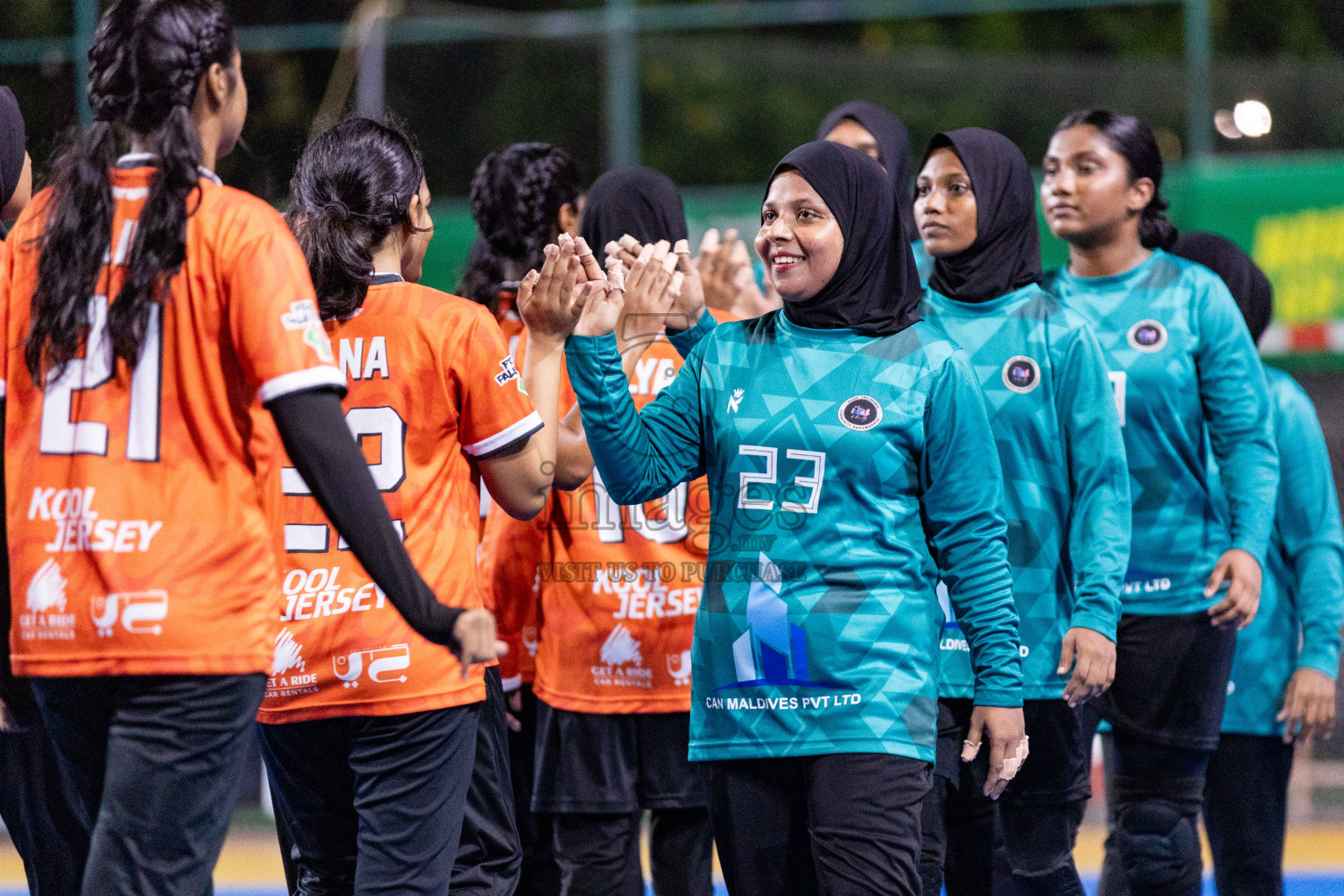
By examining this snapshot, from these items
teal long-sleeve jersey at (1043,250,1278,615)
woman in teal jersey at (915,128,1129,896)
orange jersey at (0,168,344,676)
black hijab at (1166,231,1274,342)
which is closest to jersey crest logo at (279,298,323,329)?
orange jersey at (0,168,344,676)

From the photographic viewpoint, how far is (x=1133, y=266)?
4.05m

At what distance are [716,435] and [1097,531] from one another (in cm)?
101

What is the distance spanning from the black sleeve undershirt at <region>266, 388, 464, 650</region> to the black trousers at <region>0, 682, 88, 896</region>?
0.85 metres

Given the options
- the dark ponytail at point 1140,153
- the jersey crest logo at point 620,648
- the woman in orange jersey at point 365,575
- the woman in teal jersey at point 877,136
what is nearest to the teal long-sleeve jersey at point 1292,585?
the dark ponytail at point 1140,153

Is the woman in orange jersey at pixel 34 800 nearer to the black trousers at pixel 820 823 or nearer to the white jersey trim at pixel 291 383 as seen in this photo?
the white jersey trim at pixel 291 383

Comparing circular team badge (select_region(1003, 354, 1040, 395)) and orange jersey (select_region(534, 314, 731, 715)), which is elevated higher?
circular team badge (select_region(1003, 354, 1040, 395))

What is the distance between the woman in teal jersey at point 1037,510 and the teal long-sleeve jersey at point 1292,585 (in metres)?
0.78

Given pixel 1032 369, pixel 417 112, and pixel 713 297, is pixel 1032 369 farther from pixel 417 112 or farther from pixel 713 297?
pixel 417 112

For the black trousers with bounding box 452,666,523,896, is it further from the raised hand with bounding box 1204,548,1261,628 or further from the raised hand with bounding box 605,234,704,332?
the raised hand with bounding box 1204,548,1261,628

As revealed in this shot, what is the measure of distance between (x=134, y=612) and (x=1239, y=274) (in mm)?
3511

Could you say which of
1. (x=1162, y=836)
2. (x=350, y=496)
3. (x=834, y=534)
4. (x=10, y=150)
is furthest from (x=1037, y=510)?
(x=10, y=150)

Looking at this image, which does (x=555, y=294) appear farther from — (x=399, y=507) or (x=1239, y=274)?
(x=1239, y=274)

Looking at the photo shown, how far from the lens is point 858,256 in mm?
2896

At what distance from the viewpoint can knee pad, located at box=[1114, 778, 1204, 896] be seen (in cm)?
372
